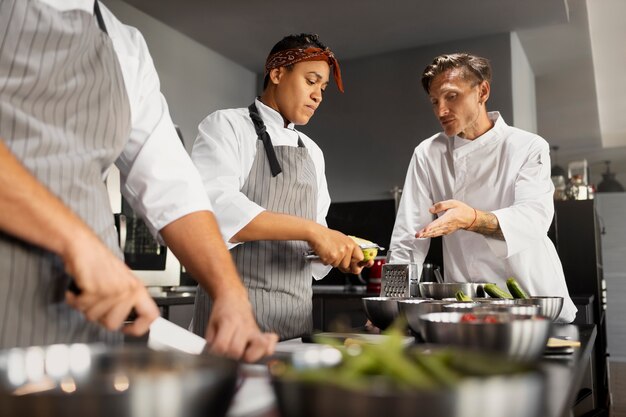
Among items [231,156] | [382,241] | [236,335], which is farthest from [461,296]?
[382,241]

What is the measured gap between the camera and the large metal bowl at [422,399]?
0.42 metres

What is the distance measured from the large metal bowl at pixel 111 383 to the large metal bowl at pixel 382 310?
2.80 feet

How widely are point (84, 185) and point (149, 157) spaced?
19 cm

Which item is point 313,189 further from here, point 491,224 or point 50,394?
point 50,394

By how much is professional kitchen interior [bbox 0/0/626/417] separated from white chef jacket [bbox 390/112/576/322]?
0.16 metres

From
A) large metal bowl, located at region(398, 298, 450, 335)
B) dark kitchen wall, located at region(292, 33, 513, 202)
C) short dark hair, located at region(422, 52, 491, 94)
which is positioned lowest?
large metal bowl, located at region(398, 298, 450, 335)

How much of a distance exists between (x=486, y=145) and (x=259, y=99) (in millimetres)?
847

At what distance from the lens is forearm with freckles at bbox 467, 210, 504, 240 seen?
1.85 meters

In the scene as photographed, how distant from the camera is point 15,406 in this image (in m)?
0.40

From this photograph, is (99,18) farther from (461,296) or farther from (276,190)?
(461,296)

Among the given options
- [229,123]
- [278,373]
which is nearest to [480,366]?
[278,373]

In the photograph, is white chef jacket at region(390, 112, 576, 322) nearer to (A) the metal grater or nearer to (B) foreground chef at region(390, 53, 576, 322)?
(B) foreground chef at region(390, 53, 576, 322)

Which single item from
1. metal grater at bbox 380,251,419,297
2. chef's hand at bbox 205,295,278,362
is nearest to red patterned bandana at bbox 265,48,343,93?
metal grater at bbox 380,251,419,297

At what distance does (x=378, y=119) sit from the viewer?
15.5ft
